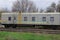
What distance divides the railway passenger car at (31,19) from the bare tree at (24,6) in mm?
25307

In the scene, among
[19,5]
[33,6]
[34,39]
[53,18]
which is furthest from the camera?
[33,6]

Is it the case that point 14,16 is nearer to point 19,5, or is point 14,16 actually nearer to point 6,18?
point 6,18

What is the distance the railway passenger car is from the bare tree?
25.3 meters

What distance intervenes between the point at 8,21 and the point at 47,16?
7.30 metres

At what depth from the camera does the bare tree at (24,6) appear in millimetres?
58047

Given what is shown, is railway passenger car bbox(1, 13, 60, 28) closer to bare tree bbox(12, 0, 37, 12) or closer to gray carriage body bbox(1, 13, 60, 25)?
gray carriage body bbox(1, 13, 60, 25)

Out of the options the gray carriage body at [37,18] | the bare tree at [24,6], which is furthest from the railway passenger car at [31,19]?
the bare tree at [24,6]

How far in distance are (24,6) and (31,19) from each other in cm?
3041

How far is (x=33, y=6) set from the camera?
66625 millimetres

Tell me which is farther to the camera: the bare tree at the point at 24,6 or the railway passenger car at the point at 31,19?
the bare tree at the point at 24,6

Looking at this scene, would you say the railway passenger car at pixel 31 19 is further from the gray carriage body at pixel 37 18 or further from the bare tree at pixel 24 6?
the bare tree at pixel 24 6

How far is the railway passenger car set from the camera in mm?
29109

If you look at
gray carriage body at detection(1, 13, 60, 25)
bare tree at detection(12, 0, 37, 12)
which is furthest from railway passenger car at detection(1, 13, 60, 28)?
bare tree at detection(12, 0, 37, 12)

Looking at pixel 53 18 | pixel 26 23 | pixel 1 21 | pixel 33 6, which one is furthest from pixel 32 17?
pixel 33 6
